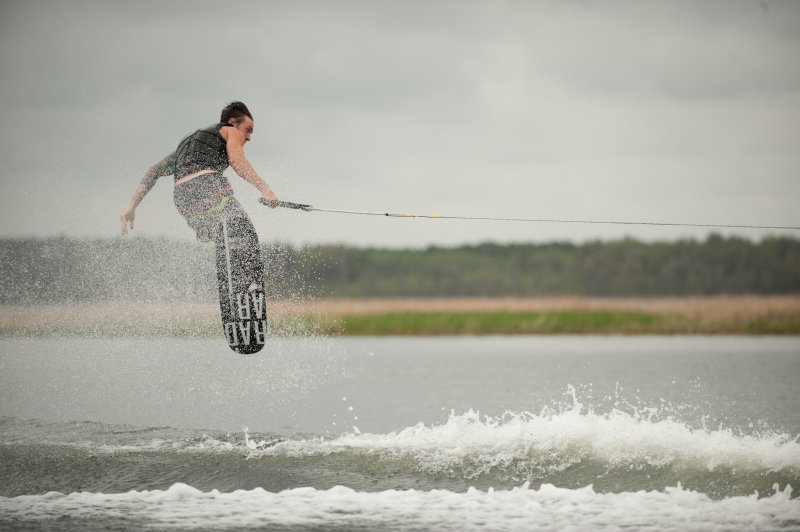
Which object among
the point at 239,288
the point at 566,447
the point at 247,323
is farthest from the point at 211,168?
the point at 566,447

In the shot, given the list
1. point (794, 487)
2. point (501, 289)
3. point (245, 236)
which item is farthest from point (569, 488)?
point (501, 289)

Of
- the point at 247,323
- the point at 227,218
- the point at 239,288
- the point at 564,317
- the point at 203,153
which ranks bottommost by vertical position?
the point at 564,317

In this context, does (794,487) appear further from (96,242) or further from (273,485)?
(96,242)

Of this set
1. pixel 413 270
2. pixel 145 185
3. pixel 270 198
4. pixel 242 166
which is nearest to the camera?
pixel 270 198

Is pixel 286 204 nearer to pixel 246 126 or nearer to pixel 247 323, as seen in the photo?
pixel 246 126

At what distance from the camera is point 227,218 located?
934cm

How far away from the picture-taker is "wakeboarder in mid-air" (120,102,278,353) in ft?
30.6

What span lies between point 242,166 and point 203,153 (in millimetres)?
471

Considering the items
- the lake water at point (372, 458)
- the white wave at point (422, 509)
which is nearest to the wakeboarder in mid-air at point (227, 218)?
the lake water at point (372, 458)

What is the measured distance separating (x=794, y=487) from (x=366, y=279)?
6039 centimetres

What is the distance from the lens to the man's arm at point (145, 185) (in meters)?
9.80

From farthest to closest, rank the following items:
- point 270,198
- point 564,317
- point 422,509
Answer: point 564,317
point 270,198
point 422,509

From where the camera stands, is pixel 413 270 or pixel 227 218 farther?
pixel 413 270

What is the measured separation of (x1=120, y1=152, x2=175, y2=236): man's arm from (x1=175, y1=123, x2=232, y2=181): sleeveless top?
344mm
